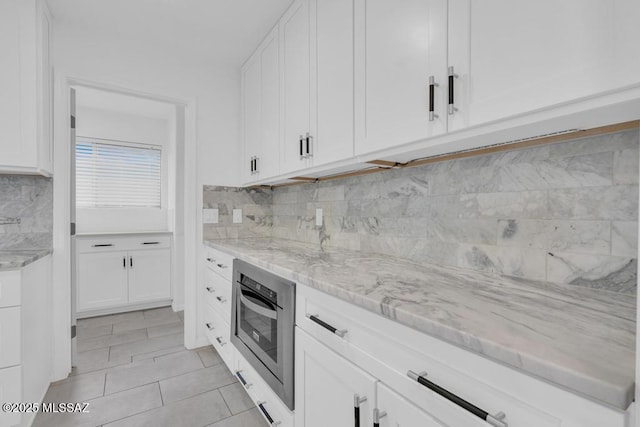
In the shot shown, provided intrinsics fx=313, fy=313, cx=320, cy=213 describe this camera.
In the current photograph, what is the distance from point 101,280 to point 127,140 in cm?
179

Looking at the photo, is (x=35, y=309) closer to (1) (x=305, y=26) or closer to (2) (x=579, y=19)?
(1) (x=305, y=26)

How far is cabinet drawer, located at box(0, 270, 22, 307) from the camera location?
1.51m

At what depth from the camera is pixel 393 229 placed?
1651 millimetres

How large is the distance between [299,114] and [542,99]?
1282 mm

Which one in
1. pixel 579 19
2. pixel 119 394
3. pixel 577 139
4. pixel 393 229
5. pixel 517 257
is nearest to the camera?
pixel 579 19

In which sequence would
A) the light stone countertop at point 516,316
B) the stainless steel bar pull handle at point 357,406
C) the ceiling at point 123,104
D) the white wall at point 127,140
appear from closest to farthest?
the light stone countertop at point 516,316 < the stainless steel bar pull handle at point 357,406 < the ceiling at point 123,104 < the white wall at point 127,140

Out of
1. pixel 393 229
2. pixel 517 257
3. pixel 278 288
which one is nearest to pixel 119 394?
pixel 278 288

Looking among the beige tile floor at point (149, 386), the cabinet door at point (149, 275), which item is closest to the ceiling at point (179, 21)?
the cabinet door at point (149, 275)

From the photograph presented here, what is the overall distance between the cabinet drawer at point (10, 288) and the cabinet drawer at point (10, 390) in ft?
1.05

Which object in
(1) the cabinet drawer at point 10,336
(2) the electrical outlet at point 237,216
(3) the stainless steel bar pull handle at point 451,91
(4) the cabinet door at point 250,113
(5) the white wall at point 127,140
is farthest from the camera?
(5) the white wall at point 127,140

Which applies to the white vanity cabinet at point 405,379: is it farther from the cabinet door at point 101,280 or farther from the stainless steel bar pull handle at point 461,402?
the cabinet door at point 101,280

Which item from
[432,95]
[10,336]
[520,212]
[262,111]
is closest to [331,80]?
[432,95]

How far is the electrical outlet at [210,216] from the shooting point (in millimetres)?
2645

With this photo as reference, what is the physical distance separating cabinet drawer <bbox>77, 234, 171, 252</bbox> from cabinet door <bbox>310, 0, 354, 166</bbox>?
9.34 feet
